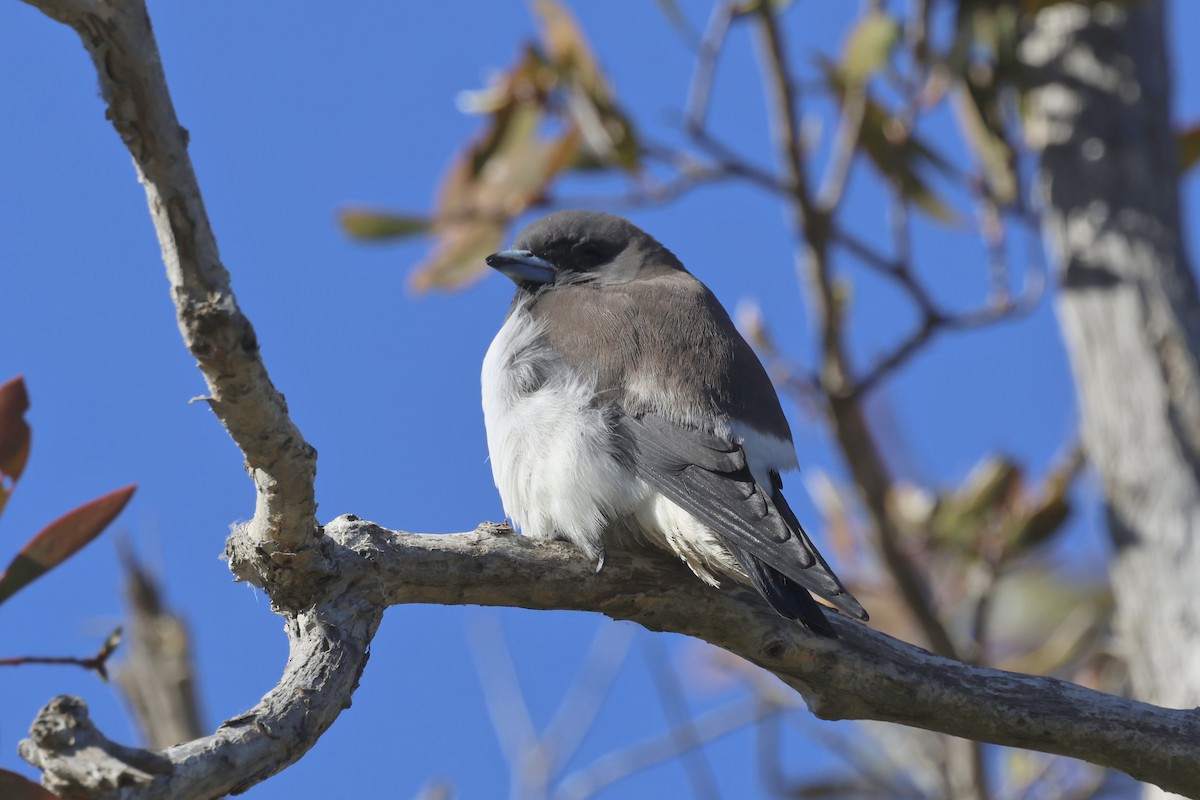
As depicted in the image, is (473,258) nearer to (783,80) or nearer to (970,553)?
(783,80)

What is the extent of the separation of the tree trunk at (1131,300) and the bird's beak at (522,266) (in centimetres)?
204

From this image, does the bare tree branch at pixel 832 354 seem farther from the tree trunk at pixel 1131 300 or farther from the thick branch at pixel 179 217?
the thick branch at pixel 179 217

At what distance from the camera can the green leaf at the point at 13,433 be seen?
7.84 feet

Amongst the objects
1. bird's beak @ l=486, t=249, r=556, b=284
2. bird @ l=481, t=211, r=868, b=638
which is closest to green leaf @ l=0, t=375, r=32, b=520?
bird @ l=481, t=211, r=868, b=638

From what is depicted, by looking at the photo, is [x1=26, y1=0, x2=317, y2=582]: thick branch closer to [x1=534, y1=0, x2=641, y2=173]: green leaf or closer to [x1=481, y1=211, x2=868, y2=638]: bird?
[x1=481, y1=211, x2=868, y2=638]: bird

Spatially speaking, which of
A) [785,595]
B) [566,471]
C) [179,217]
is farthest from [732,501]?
[179,217]

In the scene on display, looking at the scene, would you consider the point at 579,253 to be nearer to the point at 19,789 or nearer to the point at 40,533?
the point at 40,533

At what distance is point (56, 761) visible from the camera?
5.59ft

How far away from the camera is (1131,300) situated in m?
4.64

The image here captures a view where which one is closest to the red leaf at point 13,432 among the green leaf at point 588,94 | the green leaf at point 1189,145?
the green leaf at point 588,94

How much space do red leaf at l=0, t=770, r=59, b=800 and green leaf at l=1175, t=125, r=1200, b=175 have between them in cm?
457

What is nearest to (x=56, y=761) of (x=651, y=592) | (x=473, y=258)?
(x=651, y=592)

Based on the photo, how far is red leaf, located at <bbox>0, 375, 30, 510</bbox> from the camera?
2.39 m

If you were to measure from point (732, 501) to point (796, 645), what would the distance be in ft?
1.12
